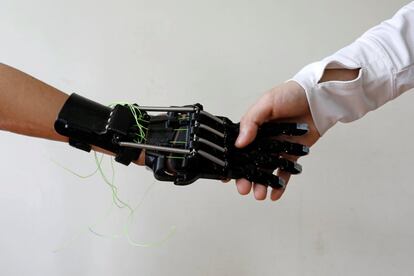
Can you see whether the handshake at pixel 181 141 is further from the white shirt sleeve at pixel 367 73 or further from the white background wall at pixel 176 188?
the white background wall at pixel 176 188

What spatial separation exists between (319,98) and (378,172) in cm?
43

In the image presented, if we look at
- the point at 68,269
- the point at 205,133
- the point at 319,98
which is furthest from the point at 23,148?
the point at 319,98

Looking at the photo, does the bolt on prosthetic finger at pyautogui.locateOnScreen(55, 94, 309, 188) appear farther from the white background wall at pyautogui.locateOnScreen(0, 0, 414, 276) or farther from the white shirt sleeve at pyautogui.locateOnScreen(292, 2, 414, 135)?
the white background wall at pyautogui.locateOnScreen(0, 0, 414, 276)

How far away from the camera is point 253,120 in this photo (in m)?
→ 0.67

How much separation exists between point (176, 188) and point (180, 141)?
1.25 feet

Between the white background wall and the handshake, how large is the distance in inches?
13.4

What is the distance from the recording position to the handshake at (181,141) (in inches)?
24.7

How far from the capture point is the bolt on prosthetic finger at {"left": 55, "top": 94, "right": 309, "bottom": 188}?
63cm

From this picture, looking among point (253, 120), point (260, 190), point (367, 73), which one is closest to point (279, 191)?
point (260, 190)

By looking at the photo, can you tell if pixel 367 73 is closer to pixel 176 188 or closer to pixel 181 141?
pixel 181 141

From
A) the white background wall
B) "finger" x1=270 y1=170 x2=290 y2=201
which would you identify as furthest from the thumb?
the white background wall

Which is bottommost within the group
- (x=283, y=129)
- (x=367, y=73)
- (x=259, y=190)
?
(x=259, y=190)

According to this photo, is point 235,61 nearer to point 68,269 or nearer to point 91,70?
point 91,70

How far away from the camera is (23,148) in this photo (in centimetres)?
99
